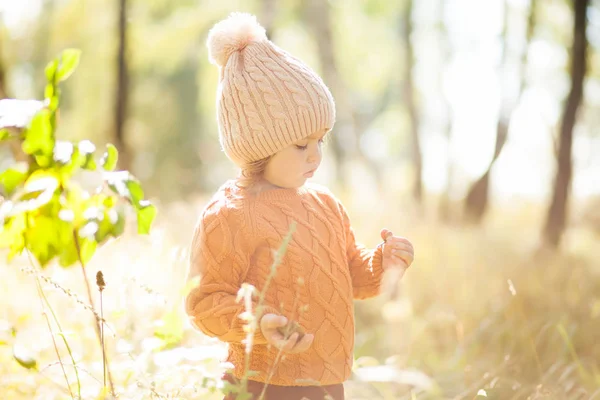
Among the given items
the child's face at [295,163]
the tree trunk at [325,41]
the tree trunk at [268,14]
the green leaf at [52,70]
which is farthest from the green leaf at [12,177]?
the tree trunk at [325,41]

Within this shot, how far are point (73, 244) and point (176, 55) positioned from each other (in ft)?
19.5

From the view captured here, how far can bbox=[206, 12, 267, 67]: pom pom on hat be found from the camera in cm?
188

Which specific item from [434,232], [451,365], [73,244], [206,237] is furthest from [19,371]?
[434,232]

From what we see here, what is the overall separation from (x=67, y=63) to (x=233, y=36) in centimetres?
52

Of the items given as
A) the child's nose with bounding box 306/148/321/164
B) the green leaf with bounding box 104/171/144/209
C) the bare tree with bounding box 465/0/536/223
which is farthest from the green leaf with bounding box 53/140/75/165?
the bare tree with bounding box 465/0/536/223

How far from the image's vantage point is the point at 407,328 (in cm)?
345

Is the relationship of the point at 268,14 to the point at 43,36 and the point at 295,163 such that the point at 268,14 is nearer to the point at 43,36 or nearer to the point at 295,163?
the point at 295,163

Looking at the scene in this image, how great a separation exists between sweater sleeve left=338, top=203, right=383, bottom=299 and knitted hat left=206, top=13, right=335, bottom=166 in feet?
1.16

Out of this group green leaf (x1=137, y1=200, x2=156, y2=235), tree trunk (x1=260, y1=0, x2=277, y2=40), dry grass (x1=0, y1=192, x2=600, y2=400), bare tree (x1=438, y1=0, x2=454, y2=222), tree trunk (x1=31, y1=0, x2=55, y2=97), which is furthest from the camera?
tree trunk (x1=31, y1=0, x2=55, y2=97)

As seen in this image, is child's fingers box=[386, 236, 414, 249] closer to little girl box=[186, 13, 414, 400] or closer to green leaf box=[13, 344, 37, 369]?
little girl box=[186, 13, 414, 400]

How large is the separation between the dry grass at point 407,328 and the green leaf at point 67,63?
0.55 meters

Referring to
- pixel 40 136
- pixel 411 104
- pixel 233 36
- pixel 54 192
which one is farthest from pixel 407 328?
pixel 411 104

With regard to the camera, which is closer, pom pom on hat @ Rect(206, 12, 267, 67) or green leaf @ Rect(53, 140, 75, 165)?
green leaf @ Rect(53, 140, 75, 165)

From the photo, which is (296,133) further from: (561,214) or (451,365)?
(561,214)
